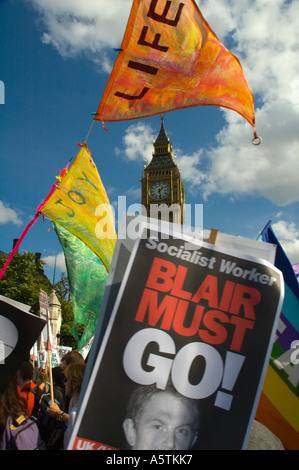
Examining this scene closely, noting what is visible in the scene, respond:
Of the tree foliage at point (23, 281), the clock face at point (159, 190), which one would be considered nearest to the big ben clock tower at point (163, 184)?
the clock face at point (159, 190)

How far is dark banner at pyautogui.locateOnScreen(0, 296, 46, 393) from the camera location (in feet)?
10.4

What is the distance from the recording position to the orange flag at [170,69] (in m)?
3.72

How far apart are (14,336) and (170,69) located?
351 cm

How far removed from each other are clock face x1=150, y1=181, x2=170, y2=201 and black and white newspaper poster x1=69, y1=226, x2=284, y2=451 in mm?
63124

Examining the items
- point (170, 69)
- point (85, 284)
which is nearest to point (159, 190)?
point (85, 284)

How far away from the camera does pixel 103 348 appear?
5.97ft

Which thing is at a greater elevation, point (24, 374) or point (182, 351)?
point (182, 351)

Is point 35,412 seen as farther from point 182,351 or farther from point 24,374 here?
point 182,351

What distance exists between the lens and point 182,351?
6.20 ft

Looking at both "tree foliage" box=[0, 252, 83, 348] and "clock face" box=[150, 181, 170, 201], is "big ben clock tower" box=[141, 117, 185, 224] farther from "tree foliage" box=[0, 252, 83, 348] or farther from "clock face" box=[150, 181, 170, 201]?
"tree foliage" box=[0, 252, 83, 348]

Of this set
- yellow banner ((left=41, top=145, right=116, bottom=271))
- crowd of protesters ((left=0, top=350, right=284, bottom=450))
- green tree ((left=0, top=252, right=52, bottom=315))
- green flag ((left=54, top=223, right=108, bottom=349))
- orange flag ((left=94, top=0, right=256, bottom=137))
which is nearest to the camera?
crowd of protesters ((left=0, top=350, right=284, bottom=450))

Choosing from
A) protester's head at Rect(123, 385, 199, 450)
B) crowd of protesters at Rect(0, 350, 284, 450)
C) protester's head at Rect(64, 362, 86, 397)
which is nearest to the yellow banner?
crowd of protesters at Rect(0, 350, 284, 450)

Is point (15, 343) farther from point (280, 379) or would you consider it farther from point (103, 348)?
point (280, 379)
